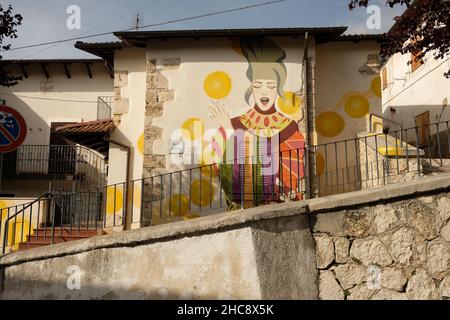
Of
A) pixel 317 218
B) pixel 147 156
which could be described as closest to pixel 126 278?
pixel 317 218

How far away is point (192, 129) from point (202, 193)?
1.46 meters

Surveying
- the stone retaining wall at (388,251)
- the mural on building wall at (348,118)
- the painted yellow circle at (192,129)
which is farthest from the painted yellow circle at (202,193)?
the stone retaining wall at (388,251)

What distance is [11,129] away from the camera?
22.8 feet

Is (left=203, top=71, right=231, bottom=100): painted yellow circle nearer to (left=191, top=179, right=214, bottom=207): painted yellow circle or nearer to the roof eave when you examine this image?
the roof eave

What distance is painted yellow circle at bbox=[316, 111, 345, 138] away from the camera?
384 inches

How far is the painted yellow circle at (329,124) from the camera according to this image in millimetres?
9766

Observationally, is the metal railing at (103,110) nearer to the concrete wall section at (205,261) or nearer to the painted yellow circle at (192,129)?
the painted yellow circle at (192,129)

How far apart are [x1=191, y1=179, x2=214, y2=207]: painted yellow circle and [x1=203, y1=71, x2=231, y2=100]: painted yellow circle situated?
6.58 feet

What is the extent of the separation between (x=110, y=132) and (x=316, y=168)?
191 inches

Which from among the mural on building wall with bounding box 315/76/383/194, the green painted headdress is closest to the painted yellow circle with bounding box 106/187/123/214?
the green painted headdress

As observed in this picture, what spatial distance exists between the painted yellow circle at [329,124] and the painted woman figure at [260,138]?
2.53ft

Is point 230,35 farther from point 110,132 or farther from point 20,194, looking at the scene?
point 20,194

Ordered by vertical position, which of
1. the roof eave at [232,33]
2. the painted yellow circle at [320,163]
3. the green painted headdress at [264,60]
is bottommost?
the painted yellow circle at [320,163]

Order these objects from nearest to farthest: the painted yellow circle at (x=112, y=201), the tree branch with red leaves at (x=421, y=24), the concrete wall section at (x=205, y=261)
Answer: the concrete wall section at (x=205, y=261)
the tree branch with red leaves at (x=421, y=24)
the painted yellow circle at (x=112, y=201)
